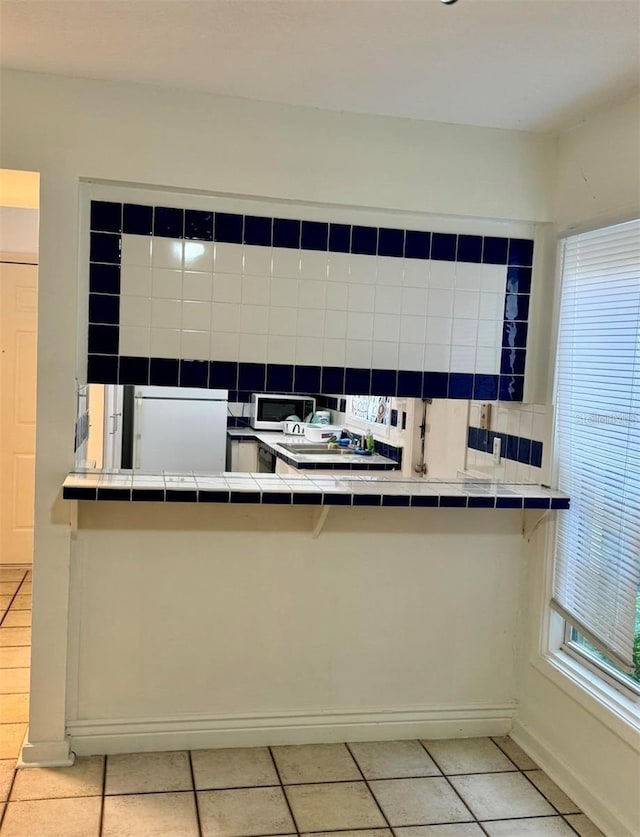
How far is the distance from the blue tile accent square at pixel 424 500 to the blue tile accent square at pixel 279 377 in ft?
2.05

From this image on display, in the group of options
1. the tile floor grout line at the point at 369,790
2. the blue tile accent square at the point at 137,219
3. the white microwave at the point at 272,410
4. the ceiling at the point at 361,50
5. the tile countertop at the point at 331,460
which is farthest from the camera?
the white microwave at the point at 272,410

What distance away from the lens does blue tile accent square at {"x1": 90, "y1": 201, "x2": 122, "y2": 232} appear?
270cm

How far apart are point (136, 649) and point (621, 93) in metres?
2.59

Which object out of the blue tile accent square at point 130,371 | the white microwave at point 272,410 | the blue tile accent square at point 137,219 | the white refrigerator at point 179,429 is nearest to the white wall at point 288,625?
the blue tile accent square at point 130,371

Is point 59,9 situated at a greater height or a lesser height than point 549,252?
greater

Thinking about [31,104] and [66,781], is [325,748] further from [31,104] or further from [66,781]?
[31,104]

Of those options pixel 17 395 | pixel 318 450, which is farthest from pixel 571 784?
pixel 17 395

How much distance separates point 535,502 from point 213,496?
1200 mm

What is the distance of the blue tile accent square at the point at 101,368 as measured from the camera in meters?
2.75

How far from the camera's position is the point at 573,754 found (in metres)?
2.73

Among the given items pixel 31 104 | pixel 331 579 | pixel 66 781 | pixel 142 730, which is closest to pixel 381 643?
pixel 331 579

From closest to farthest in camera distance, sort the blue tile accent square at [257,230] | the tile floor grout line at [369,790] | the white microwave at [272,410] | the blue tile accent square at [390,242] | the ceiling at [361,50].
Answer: the ceiling at [361,50]
the tile floor grout line at [369,790]
the blue tile accent square at [257,230]
the blue tile accent square at [390,242]
the white microwave at [272,410]

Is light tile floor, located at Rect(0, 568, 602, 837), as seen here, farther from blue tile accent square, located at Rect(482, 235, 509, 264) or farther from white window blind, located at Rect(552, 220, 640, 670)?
blue tile accent square, located at Rect(482, 235, 509, 264)

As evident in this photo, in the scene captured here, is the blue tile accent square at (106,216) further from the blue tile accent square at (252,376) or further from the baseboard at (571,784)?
the baseboard at (571,784)
